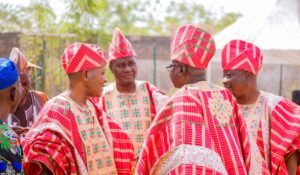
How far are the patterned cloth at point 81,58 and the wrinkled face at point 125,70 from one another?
1.26 metres

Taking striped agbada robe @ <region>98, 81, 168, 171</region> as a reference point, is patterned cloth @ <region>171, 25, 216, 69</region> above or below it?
above

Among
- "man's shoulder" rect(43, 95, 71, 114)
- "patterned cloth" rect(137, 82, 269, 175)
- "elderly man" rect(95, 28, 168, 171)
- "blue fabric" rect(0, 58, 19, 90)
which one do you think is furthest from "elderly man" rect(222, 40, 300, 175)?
"blue fabric" rect(0, 58, 19, 90)

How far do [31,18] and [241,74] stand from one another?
887 centimetres

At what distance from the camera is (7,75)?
412 centimetres

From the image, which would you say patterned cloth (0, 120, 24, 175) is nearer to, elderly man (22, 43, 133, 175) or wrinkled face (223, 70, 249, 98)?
elderly man (22, 43, 133, 175)

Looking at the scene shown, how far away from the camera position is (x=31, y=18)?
45.4 feet

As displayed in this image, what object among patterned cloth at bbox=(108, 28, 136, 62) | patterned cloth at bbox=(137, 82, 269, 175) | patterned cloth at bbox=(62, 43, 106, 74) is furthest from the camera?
patterned cloth at bbox=(108, 28, 136, 62)

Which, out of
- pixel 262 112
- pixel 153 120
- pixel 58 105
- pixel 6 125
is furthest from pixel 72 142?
pixel 262 112

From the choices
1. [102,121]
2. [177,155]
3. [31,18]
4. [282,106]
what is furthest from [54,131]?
[31,18]

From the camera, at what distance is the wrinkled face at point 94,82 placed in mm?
5301

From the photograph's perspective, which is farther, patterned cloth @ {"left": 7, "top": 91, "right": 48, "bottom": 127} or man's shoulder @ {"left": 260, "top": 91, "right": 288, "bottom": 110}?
patterned cloth @ {"left": 7, "top": 91, "right": 48, "bottom": 127}

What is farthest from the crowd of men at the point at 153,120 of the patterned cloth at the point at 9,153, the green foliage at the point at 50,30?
the green foliage at the point at 50,30

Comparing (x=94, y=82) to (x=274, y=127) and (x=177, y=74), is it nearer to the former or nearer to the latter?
(x=177, y=74)

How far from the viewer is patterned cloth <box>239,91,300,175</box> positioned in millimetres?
5781
